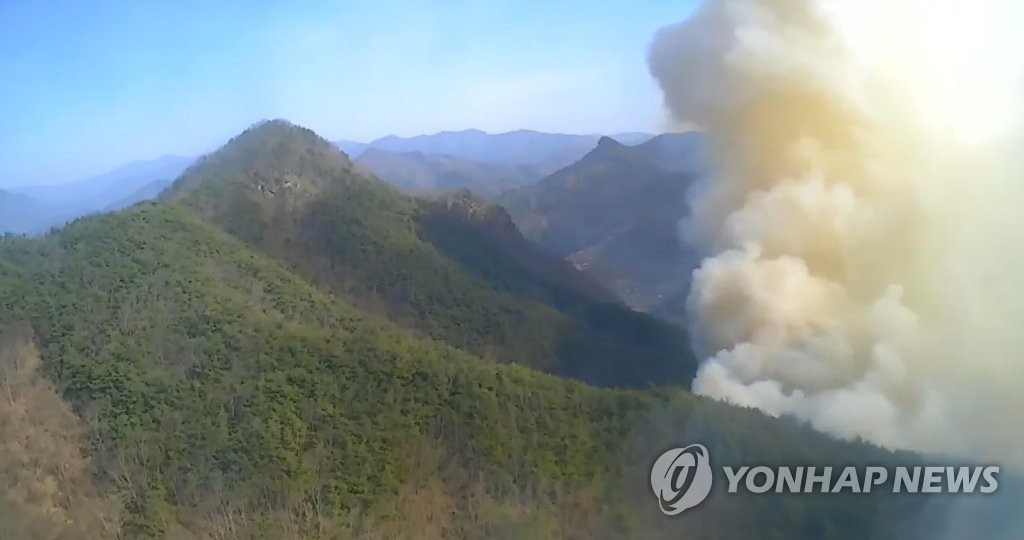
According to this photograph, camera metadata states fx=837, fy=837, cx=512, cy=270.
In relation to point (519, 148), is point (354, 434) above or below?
below

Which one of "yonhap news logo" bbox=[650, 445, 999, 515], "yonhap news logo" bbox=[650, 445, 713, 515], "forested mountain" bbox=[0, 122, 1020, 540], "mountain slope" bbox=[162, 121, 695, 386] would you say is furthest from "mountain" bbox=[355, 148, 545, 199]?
"yonhap news logo" bbox=[650, 445, 999, 515]

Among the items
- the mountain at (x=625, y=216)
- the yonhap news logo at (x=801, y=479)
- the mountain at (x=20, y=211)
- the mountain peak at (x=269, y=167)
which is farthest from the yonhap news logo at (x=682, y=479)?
the mountain at (x=20, y=211)

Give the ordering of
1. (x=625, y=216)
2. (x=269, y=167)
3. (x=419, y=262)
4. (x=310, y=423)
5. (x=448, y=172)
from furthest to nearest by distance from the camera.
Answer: (x=448, y=172) < (x=625, y=216) < (x=269, y=167) < (x=419, y=262) < (x=310, y=423)

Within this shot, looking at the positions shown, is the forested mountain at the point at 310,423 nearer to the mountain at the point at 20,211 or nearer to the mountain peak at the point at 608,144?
the mountain at the point at 20,211

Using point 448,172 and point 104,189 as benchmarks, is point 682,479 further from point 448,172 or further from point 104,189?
point 104,189

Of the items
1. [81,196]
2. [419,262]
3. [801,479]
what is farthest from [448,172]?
[801,479]

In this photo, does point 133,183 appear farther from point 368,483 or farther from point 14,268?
point 368,483
